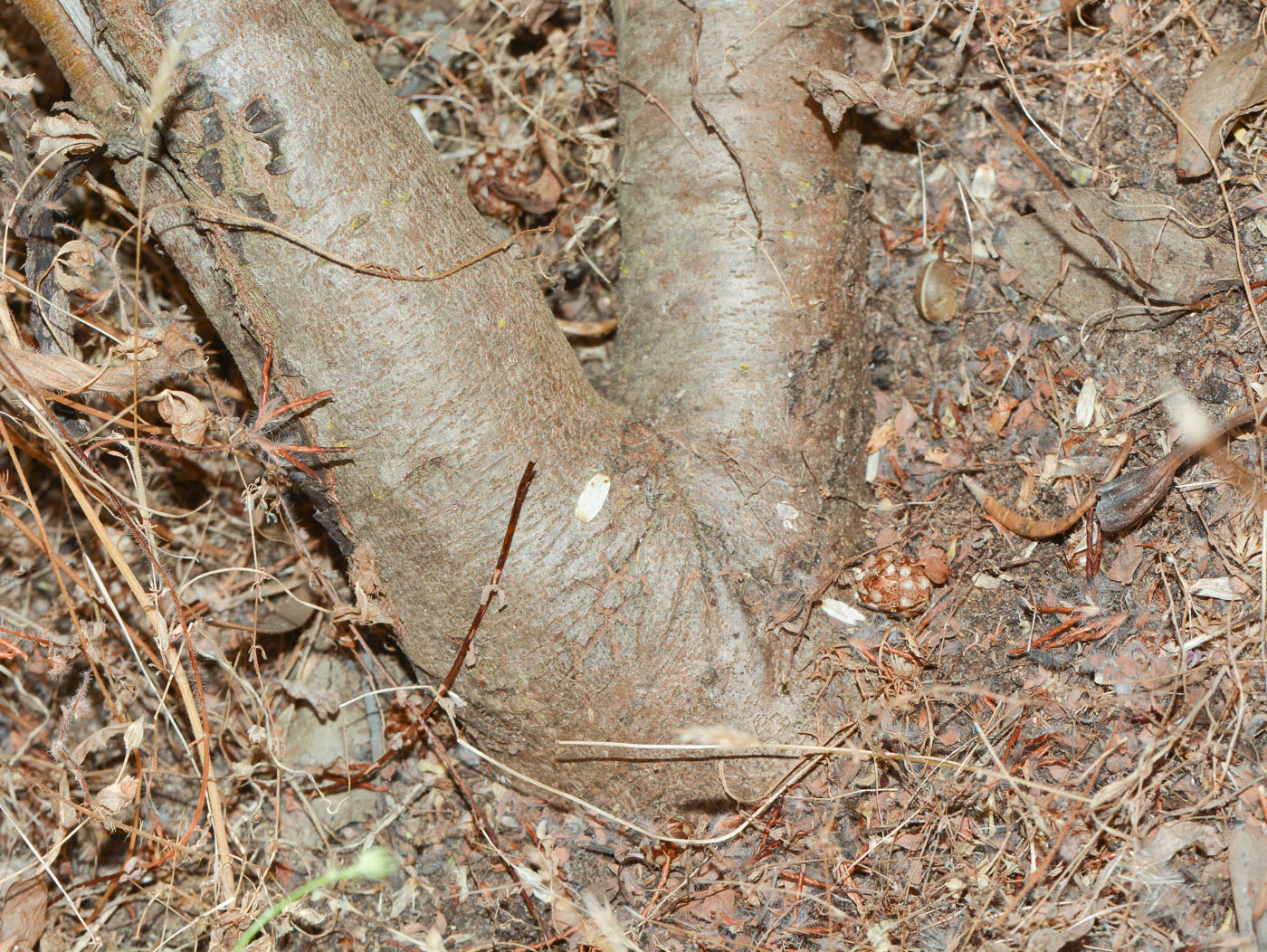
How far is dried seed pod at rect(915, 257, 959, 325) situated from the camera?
1.90 metres

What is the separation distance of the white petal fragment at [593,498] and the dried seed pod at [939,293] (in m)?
0.85

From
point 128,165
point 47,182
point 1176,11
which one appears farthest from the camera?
point 1176,11

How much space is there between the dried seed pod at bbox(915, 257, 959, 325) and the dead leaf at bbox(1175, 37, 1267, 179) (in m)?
0.48

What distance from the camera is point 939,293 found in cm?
190

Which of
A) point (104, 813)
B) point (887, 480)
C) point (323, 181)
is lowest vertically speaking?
point (887, 480)

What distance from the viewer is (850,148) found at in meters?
1.88

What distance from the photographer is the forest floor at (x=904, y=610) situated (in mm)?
1534

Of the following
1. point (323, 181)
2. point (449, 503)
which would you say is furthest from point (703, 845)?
point (323, 181)

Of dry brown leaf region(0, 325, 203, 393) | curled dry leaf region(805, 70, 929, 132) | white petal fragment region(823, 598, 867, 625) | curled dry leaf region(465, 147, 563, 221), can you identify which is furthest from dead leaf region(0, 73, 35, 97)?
white petal fragment region(823, 598, 867, 625)

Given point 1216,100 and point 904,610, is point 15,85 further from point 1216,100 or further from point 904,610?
point 1216,100

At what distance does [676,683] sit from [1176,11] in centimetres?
173

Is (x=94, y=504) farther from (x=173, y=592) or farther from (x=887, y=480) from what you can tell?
(x=887, y=480)

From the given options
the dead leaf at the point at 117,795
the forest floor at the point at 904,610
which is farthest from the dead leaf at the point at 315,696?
the dead leaf at the point at 117,795

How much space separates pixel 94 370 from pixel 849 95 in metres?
1.61
